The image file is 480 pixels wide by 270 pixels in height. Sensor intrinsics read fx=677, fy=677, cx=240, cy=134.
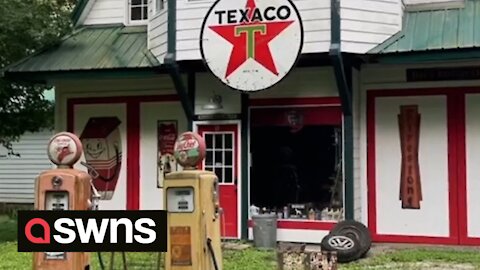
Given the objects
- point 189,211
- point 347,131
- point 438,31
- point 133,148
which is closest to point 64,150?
point 189,211

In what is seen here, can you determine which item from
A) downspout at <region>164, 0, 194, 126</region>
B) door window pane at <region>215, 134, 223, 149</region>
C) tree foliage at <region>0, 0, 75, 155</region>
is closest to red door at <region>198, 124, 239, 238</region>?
door window pane at <region>215, 134, 223, 149</region>

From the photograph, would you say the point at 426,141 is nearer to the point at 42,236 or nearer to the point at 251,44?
the point at 251,44

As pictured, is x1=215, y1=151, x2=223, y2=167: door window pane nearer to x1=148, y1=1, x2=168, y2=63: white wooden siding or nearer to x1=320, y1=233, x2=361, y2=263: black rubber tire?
x1=148, y1=1, x2=168, y2=63: white wooden siding

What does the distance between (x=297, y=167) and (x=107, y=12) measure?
5271 mm

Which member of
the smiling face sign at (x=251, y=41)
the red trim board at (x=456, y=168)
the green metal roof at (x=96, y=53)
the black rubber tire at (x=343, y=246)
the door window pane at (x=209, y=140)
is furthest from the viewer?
the green metal roof at (x=96, y=53)

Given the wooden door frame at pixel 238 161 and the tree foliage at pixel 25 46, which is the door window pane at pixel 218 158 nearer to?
the wooden door frame at pixel 238 161

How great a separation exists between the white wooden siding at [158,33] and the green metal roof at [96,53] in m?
0.14

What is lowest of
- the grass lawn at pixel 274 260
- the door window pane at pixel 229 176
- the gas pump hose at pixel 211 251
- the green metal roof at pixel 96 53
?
the grass lawn at pixel 274 260

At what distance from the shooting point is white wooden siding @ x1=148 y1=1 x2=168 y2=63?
39.3 ft

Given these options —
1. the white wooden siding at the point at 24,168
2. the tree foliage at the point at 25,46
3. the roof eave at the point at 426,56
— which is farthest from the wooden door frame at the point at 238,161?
the white wooden siding at the point at 24,168

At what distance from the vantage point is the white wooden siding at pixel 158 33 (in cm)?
1199

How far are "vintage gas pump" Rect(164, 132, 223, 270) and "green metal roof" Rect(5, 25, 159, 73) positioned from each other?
17.1 ft

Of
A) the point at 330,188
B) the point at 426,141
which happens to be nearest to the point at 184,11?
the point at 330,188

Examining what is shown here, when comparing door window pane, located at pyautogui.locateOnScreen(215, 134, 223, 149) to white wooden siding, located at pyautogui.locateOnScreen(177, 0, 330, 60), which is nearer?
white wooden siding, located at pyautogui.locateOnScreen(177, 0, 330, 60)
